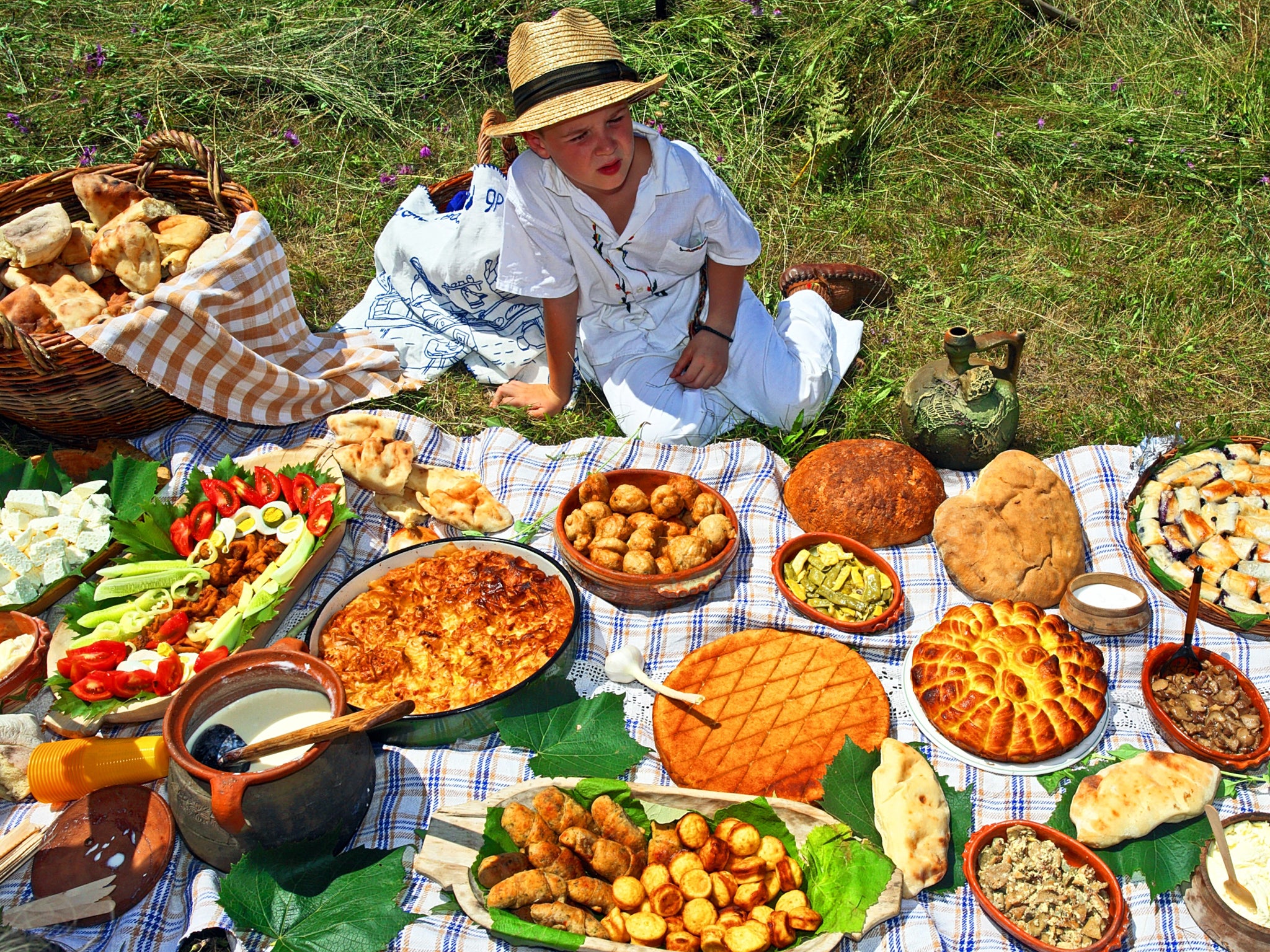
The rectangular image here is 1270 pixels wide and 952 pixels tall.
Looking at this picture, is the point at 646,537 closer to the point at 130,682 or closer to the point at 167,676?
the point at 167,676

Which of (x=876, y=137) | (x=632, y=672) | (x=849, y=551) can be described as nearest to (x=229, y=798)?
(x=632, y=672)

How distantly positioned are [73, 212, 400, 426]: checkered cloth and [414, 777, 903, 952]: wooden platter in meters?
2.46

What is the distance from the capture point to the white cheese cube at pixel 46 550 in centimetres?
339

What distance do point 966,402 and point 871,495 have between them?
2.16 ft

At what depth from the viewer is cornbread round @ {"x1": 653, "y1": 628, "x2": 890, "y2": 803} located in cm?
295

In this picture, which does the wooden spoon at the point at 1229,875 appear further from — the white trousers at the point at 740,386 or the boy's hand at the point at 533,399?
the boy's hand at the point at 533,399

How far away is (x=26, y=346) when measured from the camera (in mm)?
3631

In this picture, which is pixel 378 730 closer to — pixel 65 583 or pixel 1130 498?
pixel 65 583

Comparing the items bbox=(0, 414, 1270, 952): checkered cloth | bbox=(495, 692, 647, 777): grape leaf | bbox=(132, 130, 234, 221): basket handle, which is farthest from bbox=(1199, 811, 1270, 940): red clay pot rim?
bbox=(132, 130, 234, 221): basket handle

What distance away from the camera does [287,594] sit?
334cm

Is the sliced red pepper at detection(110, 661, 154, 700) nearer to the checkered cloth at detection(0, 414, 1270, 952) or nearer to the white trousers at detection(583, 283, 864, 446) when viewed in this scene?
the checkered cloth at detection(0, 414, 1270, 952)

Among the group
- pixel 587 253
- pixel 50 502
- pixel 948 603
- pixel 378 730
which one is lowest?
pixel 948 603

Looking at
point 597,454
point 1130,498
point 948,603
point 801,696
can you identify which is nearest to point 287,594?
point 597,454

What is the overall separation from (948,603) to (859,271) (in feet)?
7.78
